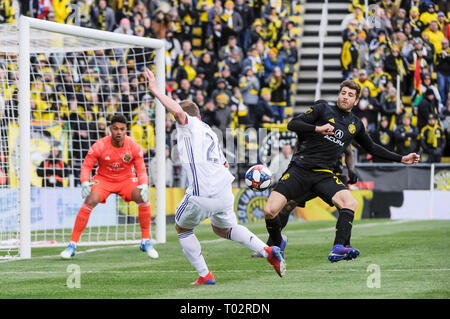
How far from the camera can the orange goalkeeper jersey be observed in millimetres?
14180

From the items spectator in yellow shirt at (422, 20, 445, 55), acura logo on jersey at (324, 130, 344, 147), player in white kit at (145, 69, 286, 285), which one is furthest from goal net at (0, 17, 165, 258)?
spectator in yellow shirt at (422, 20, 445, 55)

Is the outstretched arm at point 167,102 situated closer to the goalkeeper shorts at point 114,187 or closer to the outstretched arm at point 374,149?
the outstretched arm at point 374,149

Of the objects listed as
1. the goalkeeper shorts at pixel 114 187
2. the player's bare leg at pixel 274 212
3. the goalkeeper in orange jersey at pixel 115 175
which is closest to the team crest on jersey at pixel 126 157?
the goalkeeper in orange jersey at pixel 115 175

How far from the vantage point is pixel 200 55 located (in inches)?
967

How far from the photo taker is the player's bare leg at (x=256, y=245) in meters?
9.86

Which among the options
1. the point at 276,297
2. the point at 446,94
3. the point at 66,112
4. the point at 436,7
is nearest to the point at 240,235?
the point at 276,297

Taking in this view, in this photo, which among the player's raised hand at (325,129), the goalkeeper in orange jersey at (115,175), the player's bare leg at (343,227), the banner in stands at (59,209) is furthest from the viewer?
the banner in stands at (59,209)

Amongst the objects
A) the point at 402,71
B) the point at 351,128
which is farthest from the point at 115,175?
the point at 402,71

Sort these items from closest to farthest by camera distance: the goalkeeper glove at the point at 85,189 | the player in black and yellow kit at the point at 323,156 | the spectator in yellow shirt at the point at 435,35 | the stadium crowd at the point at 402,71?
the player in black and yellow kit at the point at 323,156
the goalkeeper glove at the point at 85,189
the stadium crowd at the point at 402,71
the spectator in yellow shirt at the point at 435,35

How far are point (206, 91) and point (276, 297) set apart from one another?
1477cm

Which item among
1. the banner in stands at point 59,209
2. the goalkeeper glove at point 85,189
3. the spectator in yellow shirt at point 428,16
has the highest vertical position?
the spectator in yellow shirt at point 428,16

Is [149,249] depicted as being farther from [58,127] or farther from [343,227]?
[58,127]

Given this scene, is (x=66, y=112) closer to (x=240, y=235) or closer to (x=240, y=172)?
(x=240, y=172)

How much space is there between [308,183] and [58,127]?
8.74 metres
